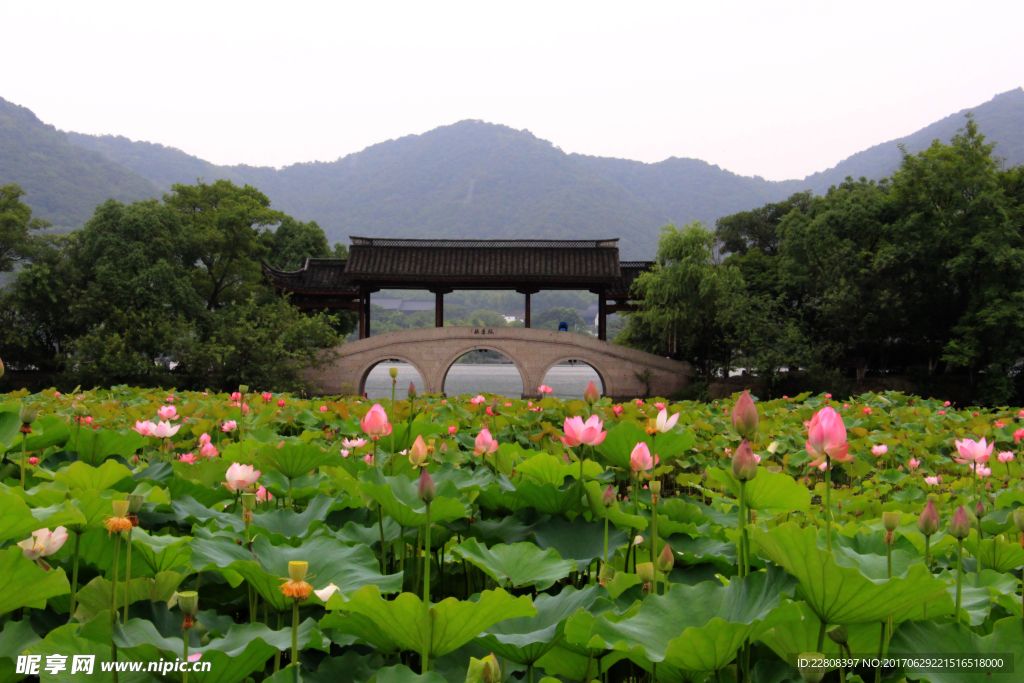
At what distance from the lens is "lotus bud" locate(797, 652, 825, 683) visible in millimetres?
715

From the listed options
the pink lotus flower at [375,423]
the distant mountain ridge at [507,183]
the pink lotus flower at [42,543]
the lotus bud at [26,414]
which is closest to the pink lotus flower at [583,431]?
the pink lotus flower at [375,423]

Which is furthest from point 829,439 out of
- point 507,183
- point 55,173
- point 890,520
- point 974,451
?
point 507,183

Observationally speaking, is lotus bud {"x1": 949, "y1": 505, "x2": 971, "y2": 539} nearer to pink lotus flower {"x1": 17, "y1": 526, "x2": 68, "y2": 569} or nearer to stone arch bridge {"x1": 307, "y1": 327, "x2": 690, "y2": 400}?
pink lotus flower {"x1": 17, "y1": 526, "x2": 68, "y2": 569}

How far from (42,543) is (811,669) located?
1111 mm

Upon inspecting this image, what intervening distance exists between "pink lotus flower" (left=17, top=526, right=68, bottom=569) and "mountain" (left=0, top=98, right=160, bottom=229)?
5964cm

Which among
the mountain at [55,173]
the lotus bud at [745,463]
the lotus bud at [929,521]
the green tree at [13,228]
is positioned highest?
the mountain at [55,173]

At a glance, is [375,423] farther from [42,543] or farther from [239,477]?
[42,543]

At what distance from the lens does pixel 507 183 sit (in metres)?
121

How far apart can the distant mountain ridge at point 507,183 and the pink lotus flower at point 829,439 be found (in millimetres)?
89005

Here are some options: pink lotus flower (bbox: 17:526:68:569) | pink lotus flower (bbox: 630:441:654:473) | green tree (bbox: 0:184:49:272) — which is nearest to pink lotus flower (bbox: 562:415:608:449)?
pink lotus flower (bbox: 630:441:654:473)

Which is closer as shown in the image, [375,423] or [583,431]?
[583,431]

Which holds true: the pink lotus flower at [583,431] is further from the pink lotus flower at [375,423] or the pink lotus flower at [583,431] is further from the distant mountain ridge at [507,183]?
the distant mountain ridge at [507,183]

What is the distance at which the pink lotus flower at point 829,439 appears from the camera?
107 cm

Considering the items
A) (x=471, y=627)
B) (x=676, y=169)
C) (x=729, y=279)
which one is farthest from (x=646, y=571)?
(x=676, y=169)
